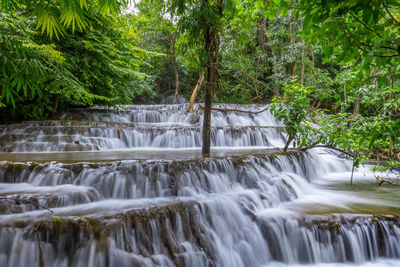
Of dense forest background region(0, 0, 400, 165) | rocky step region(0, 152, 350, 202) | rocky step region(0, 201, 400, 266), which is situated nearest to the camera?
dense forest background region(0, 0, 400, 165)

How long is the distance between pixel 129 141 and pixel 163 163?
12.2 feet

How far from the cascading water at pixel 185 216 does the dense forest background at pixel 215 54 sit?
1.22 meters

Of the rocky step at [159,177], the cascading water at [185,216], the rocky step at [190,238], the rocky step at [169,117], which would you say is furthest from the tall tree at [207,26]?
the rocky step at [169,117]

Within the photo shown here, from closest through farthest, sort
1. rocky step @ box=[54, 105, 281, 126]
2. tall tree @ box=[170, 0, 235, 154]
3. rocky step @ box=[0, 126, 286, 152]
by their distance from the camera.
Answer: tall tree @ box=[170, 0, 235, 154] < rocky step @ box=[0, 126, 286, 152] < rocky step @ box=[54, 105, 281, 126]

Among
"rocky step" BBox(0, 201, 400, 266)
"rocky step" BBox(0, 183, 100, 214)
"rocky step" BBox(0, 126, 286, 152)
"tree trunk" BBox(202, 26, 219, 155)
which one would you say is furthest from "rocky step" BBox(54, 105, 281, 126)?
"rocky step" BBox(0, 201, 400, 266)

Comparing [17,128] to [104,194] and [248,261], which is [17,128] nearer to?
[104,194]

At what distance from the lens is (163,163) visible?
4.02 meters

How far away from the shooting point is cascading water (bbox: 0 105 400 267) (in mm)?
2559

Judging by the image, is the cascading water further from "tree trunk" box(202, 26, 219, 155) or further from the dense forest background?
the dense forest background

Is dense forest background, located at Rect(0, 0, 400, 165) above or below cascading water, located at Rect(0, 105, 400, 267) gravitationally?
above

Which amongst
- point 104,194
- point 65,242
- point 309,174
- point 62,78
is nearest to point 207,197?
point 104,194

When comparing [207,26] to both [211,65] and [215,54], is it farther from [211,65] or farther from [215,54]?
[211,65]

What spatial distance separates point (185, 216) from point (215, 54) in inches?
109

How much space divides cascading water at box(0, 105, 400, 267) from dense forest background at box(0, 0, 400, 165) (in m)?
1.22
